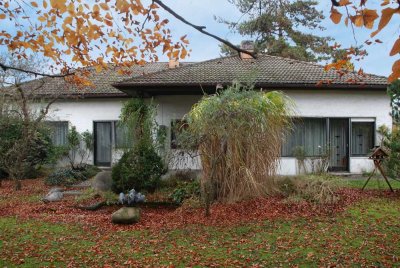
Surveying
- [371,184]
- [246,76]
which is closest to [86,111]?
[246,76]

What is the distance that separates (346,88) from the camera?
1468 centimetres

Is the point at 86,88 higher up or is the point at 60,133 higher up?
the point at 86,88

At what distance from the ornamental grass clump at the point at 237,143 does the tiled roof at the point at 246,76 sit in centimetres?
364

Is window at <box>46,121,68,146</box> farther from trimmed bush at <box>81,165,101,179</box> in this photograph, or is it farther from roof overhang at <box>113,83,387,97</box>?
roof overhang at <box>113,83,387,97</box>

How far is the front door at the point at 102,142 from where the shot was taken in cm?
1792

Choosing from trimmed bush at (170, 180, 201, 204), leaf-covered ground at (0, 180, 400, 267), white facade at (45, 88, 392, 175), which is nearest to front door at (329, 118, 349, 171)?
white facade at (45, 88, 392, 175)

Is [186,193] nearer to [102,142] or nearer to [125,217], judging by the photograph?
[125,217]

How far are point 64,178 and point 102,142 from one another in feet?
13.3

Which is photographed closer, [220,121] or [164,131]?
[220,121]

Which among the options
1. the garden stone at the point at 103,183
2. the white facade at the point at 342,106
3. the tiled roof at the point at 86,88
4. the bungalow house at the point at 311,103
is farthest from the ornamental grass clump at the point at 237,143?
the tiled roof at the point at 86,88

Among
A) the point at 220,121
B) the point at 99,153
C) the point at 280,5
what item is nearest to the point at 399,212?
the point at 220,121

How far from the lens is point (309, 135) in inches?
602

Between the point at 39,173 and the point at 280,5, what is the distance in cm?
1427

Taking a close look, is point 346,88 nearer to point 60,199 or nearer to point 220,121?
point 220,121
